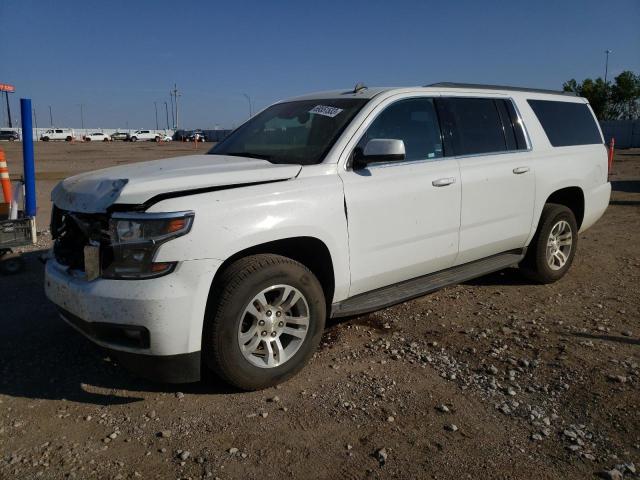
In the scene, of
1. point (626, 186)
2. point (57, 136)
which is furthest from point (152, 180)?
point (57, 136)

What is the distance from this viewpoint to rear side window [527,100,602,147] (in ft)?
16.8

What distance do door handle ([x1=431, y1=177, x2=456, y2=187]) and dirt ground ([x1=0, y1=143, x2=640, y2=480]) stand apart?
1.16 m

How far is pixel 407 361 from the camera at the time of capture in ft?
12.0

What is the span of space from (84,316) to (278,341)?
3.71ft

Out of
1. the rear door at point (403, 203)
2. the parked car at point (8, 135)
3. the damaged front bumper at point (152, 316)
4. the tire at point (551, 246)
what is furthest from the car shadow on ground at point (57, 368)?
the parked car at point (8, 135)

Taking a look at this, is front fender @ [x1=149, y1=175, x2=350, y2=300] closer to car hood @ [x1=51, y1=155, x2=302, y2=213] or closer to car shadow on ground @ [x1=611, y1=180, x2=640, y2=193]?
car hood @ [x1=51, y1=155, x2=302, y2=213]

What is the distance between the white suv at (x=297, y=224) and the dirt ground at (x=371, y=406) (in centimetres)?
32

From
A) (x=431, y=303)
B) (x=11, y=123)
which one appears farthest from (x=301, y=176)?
(x=11, y=123)

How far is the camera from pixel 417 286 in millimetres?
4008


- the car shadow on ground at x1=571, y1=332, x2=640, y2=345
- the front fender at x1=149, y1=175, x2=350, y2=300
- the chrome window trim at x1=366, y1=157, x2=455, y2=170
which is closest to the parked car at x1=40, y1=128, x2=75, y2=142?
the chrome window trim at x1=366, y1=157, x2=455, y2=170

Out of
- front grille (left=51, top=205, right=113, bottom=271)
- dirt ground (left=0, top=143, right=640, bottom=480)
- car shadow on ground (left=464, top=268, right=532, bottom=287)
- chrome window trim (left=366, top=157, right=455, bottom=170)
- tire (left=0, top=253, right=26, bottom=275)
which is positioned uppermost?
chrome window trim (left=366, top=157, right=455, bottom=170)

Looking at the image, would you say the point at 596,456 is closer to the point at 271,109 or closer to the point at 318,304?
the point at 318,304

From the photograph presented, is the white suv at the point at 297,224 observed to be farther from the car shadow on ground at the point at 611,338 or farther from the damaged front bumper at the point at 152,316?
the car shadow on ground at the point at 611,338

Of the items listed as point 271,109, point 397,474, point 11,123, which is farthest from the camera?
point 11,123
